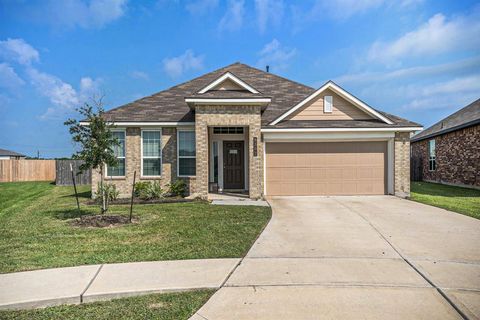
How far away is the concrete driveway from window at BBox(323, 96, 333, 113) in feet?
22.2

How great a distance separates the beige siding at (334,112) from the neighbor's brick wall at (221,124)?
244 cm

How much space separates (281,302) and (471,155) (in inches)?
751

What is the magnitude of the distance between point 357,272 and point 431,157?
22700mm

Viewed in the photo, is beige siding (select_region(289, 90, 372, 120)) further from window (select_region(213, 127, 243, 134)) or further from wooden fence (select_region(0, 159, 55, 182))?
wooden fence (select_region(0, 159, 55, 182))

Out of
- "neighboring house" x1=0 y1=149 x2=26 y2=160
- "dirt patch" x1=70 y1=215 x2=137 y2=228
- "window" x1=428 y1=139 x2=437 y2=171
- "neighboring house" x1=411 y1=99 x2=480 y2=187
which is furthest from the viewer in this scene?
"neighboring house" x1=0 y1=149 x2=26 y2=160

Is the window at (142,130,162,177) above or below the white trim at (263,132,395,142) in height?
below

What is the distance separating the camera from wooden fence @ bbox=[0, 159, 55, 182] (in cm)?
2709

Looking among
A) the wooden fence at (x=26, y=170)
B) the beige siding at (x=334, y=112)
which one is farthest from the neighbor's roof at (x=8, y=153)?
the beige siding at (x=334, y=112)

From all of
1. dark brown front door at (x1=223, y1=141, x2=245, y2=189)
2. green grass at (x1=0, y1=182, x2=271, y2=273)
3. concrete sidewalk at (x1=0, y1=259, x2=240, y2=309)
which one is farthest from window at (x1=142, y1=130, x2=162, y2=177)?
concrete sidewalk at (x1=0, y1=259, x2=240, y2=309)

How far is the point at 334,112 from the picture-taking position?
47.7ft

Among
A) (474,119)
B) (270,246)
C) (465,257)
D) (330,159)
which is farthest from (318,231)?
(474,119)

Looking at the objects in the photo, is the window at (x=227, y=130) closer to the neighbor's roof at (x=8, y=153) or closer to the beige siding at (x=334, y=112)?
the beige siding at (x=334, y=112)

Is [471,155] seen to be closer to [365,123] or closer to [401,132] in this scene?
[401,132]

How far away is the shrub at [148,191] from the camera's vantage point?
1352 centimetres
